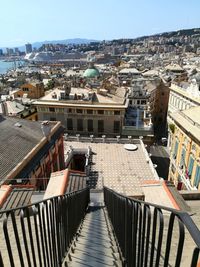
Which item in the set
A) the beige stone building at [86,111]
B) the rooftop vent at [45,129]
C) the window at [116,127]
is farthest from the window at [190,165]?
the window at [116,127]

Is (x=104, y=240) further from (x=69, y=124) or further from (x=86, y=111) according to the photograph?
(x=69, y=124)

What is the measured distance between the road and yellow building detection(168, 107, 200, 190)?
38.3 feet

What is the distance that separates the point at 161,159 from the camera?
43656 millimetres

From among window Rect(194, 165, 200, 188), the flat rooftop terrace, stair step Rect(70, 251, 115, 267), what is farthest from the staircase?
window Rect(194, 165, 200, 188)

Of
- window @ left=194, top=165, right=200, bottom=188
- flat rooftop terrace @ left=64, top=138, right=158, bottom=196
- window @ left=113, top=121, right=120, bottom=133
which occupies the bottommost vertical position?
window @ left=113, top=121, right=120, bottom=133

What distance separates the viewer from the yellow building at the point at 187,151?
Answer: 2142 centimetres

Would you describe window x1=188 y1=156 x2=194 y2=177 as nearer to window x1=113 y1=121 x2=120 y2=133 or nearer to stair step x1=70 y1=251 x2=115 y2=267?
stair step x1=70 y1=251 x2=115 y2=267

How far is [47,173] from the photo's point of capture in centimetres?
2294

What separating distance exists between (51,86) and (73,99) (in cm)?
3891

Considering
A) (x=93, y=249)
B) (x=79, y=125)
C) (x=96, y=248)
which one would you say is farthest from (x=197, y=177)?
(x=79, y=125)

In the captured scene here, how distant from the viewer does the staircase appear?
19.1ft

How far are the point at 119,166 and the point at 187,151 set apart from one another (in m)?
7.49

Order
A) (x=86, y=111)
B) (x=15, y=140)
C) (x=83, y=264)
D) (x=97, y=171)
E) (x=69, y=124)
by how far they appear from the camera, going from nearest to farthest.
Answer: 1. (x=83, y=264)
2. (x=15, y=140)
3. (x=97, y=171)
4. (x=86, y=111)
5. (x=69, y=124)

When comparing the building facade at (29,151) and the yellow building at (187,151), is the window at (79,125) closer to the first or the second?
the building facade at (29,151)
